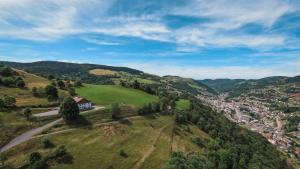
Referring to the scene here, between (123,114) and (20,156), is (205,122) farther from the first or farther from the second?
(20,156)

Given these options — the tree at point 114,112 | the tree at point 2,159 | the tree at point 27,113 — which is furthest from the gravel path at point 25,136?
the tree at point 114,112

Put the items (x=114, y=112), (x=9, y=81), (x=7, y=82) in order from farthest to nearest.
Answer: (x=9, y=81), (x=7, y=82), (x=114, y=112)

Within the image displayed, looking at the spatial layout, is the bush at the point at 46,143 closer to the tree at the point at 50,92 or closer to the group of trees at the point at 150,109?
the tree at the point at 50,92

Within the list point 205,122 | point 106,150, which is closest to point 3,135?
point 106,150

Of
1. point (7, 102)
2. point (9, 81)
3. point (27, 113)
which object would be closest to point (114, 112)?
point (27, 113)

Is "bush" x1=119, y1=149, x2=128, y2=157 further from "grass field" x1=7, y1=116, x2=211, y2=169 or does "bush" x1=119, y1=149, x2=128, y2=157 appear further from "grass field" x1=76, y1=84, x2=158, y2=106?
"grass field" x1=76, y1=84, x2=158, y2=106

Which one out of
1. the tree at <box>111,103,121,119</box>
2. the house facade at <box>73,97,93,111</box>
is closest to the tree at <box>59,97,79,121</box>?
the house facade at <box>73,97,93,111</box>

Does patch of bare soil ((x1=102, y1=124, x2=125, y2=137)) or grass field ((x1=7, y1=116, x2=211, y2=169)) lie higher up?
patch of bare soil ((x1=102, y1=124, x2=125, y2=137))

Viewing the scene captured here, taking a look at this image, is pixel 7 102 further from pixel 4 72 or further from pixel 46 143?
pixel 4 72
